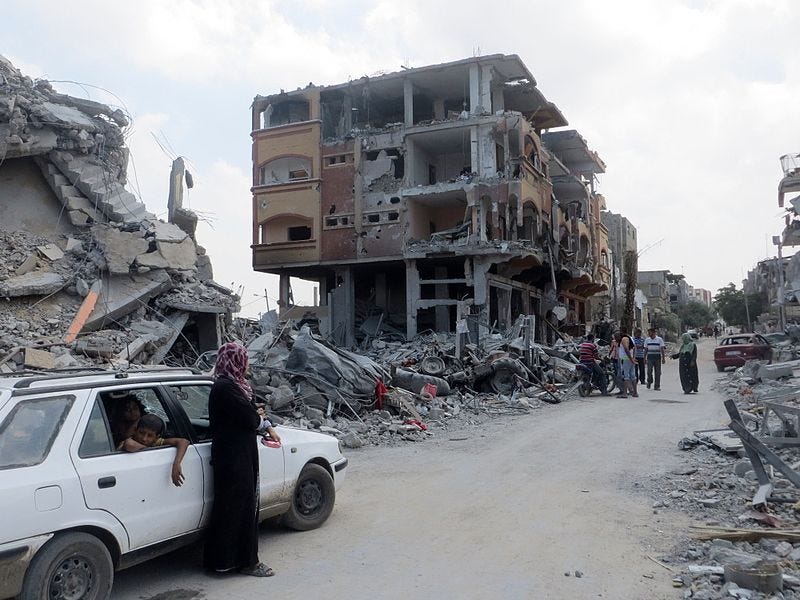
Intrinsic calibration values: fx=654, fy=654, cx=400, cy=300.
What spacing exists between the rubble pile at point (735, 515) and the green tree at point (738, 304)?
205ft

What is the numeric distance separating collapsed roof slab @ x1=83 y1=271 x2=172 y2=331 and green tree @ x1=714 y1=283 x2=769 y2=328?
6281 centimetres

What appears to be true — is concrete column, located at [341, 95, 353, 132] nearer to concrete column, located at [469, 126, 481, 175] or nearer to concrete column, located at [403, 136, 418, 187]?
concrete column, located at [403, 136, 418, 187]

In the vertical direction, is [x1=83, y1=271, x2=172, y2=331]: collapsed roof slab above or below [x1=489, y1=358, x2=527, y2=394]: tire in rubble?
above

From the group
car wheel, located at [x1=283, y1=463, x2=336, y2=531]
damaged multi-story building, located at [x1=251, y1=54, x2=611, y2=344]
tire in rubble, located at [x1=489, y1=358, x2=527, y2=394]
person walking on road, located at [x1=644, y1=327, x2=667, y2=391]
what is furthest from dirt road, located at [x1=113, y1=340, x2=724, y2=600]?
damaged multi-story building, located at [x1=251, y1=54, x2=611, y2=344]

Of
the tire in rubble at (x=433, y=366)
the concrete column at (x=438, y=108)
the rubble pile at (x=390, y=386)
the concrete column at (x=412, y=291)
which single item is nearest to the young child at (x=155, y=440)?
the rubble pile at (x=390, y=386)

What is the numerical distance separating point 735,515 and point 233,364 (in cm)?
472

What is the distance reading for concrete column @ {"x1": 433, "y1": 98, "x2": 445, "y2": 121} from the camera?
31816 mm

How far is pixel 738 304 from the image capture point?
68688mm

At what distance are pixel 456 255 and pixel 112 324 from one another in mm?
17253

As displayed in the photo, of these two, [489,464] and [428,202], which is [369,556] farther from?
[428,202]

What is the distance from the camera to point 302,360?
1337 cm

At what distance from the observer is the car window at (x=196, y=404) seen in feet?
16.5

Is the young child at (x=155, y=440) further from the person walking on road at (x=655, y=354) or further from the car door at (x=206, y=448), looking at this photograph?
the person walking on road at (x=655, y=354)

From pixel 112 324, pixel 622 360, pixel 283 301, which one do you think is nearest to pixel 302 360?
pixel 112 324
